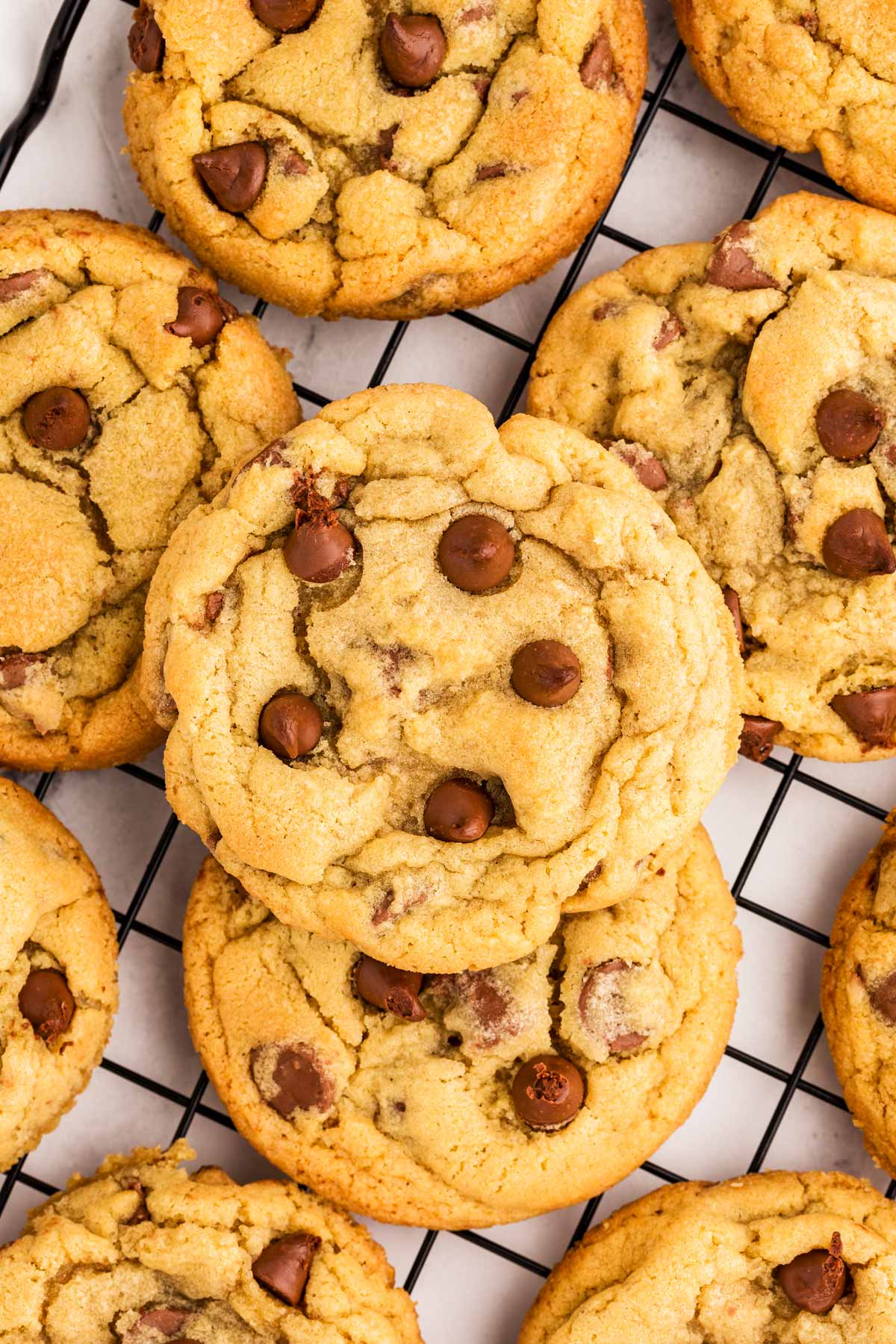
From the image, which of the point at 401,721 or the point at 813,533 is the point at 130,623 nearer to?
the point at 401,721

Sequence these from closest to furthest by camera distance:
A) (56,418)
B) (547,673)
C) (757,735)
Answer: (547,673) < (56,418) < (757,735)

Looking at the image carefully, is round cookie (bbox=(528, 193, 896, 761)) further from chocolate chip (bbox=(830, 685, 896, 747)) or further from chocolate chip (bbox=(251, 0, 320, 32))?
chocolate chip (bbox=(251, 0, 320, 32))

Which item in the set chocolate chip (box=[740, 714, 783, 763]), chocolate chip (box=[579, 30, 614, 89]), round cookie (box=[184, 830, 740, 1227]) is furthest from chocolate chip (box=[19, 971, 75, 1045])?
chocolate chip (box=[579, 30, 614, 89])

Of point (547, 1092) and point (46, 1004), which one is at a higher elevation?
point (547, 1092)

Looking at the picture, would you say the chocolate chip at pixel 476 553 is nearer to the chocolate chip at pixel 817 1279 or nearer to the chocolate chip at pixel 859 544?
the chocolate chip at pixel 859 544

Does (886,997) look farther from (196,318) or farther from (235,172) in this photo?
(235,172)

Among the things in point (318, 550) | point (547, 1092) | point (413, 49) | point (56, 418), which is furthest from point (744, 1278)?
point (413, 49)
